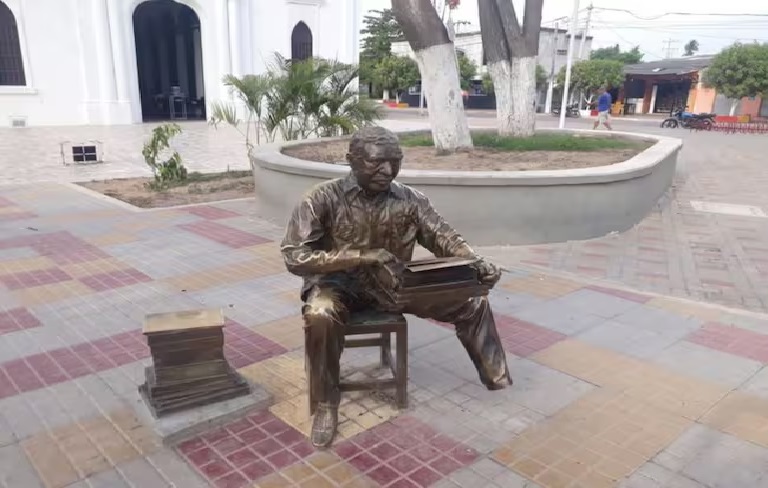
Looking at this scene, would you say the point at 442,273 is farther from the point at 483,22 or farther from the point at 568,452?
the point at 483,22

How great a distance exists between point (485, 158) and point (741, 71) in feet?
91.7

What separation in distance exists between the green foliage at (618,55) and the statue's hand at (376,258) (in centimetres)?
6511

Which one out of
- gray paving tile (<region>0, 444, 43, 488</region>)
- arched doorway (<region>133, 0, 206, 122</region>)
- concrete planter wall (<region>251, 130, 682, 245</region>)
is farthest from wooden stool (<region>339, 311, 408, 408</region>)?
arched doorway (<region>133, 0, 206, 122</region>)

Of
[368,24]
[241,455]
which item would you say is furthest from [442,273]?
[368,24]

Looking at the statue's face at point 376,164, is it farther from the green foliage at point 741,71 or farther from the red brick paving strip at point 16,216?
the green foliage at point 741,71

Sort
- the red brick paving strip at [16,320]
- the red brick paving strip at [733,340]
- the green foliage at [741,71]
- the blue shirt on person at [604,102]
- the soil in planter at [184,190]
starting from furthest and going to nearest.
Result: the green foliage at [741,71] < the blue shirt on person at [604,102] < the soil in planter at [184,190] < the red brick paving strip at [16,320] < the red brick paving strip at [733,340]

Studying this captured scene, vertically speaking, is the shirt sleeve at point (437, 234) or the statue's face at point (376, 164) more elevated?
the statue's face at point (376, 164)

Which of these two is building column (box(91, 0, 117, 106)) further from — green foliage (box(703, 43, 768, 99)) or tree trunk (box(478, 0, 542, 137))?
green foliage (box(703, 43, 768, 99))

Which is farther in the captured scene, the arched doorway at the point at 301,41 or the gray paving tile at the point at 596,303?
the arched doorway at the point at 301,41

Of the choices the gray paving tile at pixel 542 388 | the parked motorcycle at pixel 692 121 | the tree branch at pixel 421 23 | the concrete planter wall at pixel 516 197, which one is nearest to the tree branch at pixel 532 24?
the tree branch at pixel 421 23

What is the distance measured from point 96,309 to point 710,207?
8.77 m

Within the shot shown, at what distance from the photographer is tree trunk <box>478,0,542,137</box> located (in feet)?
32.3

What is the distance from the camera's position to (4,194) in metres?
9.09

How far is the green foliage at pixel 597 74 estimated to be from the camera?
39438 millimetres
